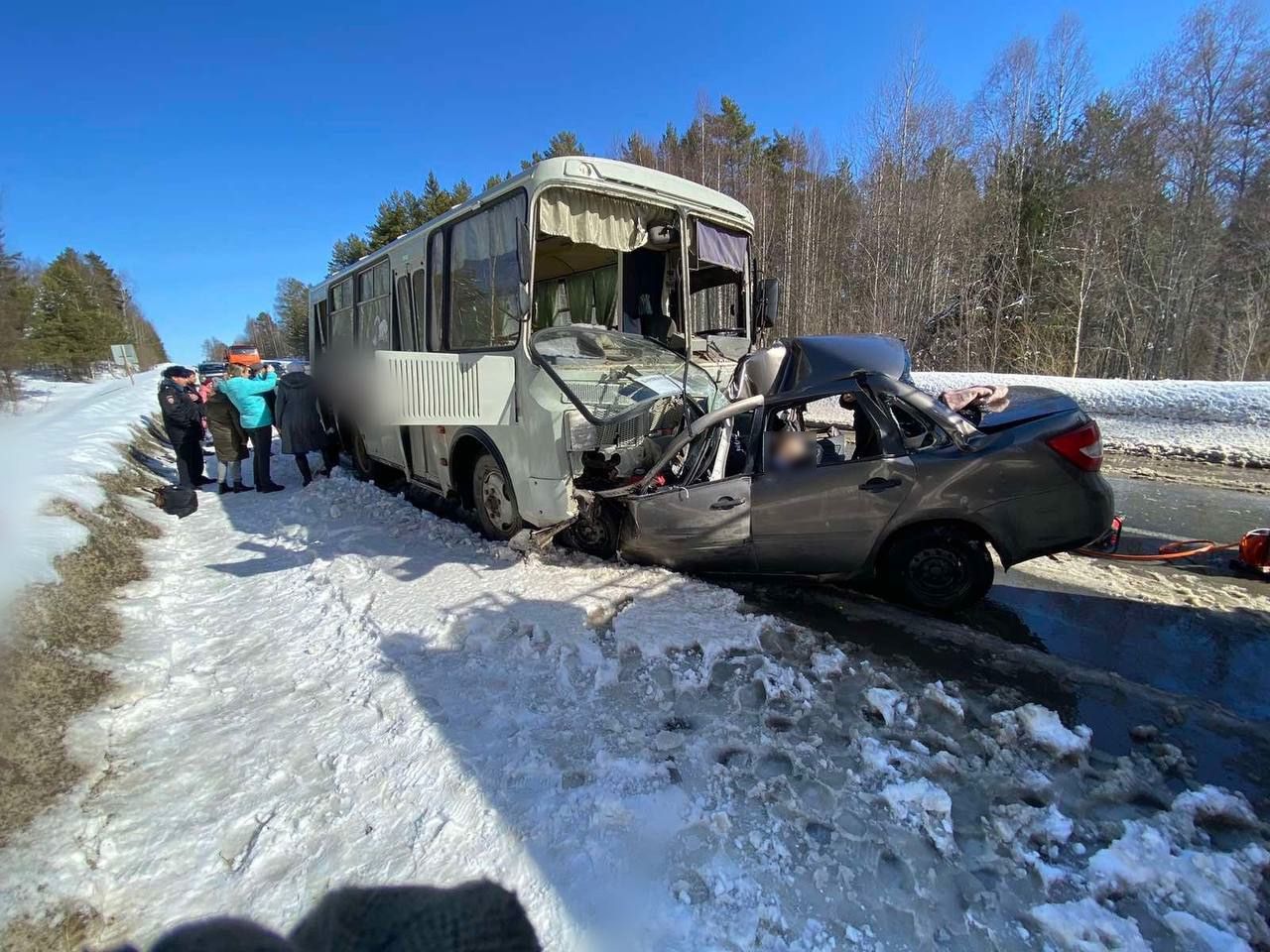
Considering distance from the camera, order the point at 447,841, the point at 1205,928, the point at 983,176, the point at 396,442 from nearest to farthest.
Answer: the point at 1205,928, the point at 447,841, the point at 396,442, the point at 983,176

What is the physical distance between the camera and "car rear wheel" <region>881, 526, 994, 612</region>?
13.5 feet

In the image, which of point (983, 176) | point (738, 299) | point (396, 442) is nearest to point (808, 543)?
point (738, 299)

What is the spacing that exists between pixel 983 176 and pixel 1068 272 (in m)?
5.45

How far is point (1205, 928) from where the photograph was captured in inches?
73.3

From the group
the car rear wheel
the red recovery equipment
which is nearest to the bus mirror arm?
the car rear wheel

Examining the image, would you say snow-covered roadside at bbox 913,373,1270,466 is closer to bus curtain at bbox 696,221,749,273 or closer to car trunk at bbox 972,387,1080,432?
bus curtain at bbox 696,221,749,273

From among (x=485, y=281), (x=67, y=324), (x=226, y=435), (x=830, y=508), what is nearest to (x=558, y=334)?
(x=485, y=281)

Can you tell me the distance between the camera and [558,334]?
510 cm

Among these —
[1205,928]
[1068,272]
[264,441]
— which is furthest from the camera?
[1068,272]

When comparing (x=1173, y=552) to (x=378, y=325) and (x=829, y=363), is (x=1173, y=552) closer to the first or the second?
(x=829, y=363)

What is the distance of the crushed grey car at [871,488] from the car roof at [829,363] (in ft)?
0.05

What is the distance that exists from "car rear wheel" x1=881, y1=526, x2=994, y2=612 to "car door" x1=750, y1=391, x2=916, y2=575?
34cm

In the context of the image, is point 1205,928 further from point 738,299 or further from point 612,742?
point 738,299

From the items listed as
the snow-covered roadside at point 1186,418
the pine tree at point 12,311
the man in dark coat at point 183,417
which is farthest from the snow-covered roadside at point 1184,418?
the pine tree at point 12,311
